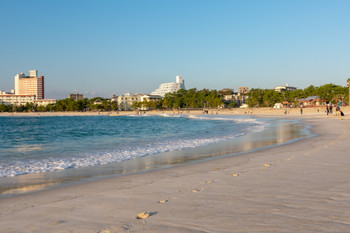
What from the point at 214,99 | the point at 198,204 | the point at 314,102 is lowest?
the point at 198,204

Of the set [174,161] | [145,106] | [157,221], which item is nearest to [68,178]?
[174,161]

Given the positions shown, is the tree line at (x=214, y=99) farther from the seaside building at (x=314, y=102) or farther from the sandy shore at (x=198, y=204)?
the sandy shore at (x=198, y=204)

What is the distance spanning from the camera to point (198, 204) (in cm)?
499

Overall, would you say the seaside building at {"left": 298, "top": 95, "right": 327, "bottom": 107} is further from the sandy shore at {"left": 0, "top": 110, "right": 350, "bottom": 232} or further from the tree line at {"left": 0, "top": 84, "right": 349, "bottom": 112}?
the sandy shore at {"left": 0, "top": 110, "right": 350, "bottom": 232}

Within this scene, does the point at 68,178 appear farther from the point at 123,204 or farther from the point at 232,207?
the point at 232,207

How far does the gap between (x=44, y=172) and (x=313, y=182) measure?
760 centimetres

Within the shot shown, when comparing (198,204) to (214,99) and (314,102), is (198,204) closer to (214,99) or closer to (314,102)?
(314,102)

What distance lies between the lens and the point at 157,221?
4.20m

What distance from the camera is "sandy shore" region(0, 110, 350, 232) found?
401 centimetres

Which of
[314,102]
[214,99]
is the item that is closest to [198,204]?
[314,102]

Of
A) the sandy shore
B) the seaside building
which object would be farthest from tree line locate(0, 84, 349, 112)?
the sandy shore

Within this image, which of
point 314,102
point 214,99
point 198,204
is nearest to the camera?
point 198,204

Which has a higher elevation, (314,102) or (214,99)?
(214,99)

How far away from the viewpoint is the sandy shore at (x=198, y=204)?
4.01 meters
